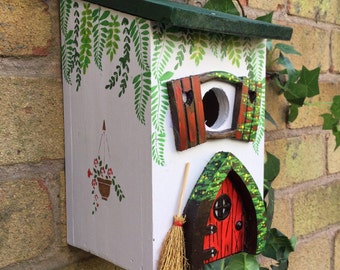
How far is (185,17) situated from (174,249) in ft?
0.91

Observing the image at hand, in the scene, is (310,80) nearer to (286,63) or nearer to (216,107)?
(286,63)

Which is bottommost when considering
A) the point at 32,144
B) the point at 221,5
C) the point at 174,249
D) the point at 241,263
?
the point at 241,263

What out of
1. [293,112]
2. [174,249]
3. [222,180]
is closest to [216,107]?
[222,180]

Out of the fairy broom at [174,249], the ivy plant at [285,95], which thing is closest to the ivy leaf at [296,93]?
the ivy plant at [285,95]

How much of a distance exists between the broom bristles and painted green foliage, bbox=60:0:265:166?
9cm

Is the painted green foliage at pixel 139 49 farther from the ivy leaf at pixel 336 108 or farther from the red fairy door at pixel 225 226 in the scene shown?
the ivy leaf at pixel 336 108

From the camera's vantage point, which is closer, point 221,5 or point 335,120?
point 221,5

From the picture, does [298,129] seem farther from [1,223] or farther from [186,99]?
[1,223]

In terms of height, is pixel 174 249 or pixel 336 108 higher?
pixel 336 108

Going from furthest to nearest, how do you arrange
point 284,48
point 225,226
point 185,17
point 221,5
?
1. point 284,48
2. point 221,5
3. point 225,226
4. point 185,17

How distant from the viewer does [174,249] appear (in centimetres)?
63

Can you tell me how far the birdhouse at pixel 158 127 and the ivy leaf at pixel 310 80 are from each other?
0.80 feet

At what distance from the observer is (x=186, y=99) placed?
2.14 ft

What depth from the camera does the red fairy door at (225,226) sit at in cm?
69
